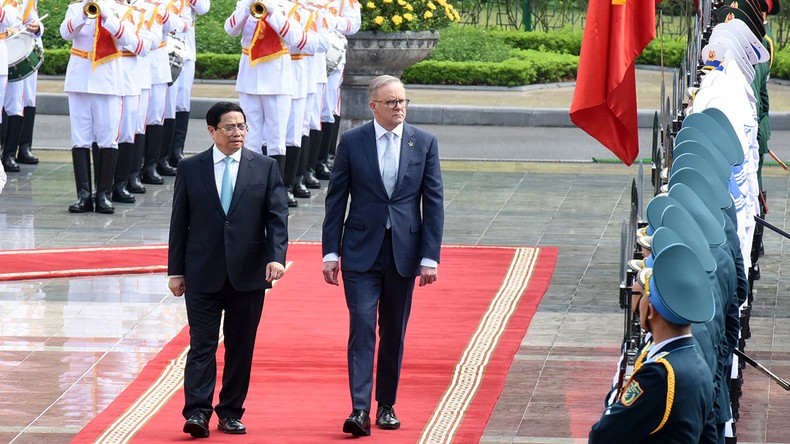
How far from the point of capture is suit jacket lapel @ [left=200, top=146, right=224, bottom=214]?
7.32 m

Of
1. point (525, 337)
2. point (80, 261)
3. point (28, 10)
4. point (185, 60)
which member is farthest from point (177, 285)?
point (185, 60)

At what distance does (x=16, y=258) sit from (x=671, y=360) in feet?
24.9

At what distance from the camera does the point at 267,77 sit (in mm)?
13047

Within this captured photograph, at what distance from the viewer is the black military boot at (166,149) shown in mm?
14766

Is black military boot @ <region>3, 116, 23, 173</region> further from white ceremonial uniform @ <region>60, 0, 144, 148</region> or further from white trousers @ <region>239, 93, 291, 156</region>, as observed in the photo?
white trousers @ <region>239, 93, 291, 156</region>

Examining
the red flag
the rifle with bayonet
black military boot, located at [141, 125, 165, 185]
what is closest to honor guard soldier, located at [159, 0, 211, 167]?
black military boot, located at [141, 125, 165, 185]

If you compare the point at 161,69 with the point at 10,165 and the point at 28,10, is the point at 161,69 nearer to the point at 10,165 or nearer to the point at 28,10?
the point at 28,10

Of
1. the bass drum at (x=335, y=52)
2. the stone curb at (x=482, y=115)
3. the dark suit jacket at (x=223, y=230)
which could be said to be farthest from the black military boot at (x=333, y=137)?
the dark suit jacket at (x=223, y=230)

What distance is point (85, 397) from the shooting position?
780cm

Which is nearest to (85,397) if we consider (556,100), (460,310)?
(460,310)

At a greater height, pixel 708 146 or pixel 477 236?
pixel 708 146

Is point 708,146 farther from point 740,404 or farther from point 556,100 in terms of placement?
point 556,100

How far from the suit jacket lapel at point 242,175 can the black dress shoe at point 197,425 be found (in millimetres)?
929

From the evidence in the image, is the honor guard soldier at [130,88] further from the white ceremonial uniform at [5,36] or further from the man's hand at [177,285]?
the man's hand at [177,285]
